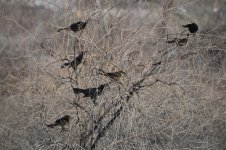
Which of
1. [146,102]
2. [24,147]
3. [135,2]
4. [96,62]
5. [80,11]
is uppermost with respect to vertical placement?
[135,2]

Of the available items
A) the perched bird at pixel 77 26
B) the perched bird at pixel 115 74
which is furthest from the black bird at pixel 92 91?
the perched bird at pixel 77 26

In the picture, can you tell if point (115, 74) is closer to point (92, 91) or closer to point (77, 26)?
point (92, 91)

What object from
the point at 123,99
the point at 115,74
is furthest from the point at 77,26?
the point at 123,99

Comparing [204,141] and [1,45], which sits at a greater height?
[1,45]

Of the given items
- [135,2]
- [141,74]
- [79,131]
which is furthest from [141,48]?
[135,2]

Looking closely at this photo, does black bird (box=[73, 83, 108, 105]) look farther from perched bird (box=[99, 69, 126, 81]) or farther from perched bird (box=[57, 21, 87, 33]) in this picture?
perched bird (box=[57, 21, 87, 33])

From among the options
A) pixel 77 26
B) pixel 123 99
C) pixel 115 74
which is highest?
pixel 77 26

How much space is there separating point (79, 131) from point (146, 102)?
2.47 ft

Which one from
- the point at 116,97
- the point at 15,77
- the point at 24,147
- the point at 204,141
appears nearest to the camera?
the point at 116,97

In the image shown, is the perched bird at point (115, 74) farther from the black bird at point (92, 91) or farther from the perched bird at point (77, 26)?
the perched bird at point (77, 26)

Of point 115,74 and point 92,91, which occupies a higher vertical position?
point 115,74

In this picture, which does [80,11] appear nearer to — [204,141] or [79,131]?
[79,131]

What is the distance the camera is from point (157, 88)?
518cm

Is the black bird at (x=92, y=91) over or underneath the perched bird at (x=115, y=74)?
underneath
